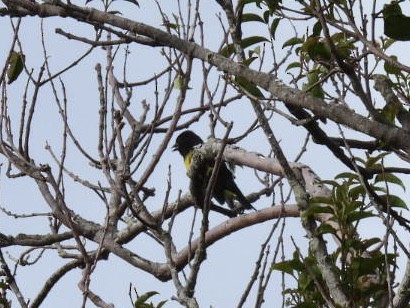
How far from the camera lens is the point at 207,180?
192 inches

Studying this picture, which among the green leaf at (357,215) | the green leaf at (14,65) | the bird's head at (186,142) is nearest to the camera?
the green leaf at (357,215)

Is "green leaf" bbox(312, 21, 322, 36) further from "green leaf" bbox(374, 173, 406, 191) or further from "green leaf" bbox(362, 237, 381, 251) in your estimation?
"green leaf" bbox(362, 237, 381, 251)

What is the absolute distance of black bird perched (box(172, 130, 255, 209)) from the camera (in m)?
4.83

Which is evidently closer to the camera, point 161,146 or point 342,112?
point 342,112

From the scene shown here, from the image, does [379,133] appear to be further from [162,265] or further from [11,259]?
[11,259]

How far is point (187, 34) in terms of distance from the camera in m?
4.52

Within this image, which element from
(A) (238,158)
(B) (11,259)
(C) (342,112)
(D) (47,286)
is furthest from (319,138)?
(D) (47,286)

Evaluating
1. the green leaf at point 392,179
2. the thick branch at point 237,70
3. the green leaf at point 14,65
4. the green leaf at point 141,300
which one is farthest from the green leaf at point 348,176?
the green leaf at point 14,65

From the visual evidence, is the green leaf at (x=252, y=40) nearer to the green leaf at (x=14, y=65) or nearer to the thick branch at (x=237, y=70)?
the thick branch at (x=237, y=70)

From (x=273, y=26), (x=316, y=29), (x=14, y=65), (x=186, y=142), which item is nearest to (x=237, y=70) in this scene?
(x=316, y=29)

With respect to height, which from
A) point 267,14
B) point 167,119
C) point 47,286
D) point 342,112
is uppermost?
point 167,119

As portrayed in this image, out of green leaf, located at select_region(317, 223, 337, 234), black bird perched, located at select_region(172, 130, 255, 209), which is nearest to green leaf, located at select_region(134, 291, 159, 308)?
green leaf, located at select_region(317, 223, 337, 234)

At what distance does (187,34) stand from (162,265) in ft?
4.01

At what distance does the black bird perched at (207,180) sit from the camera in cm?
483
